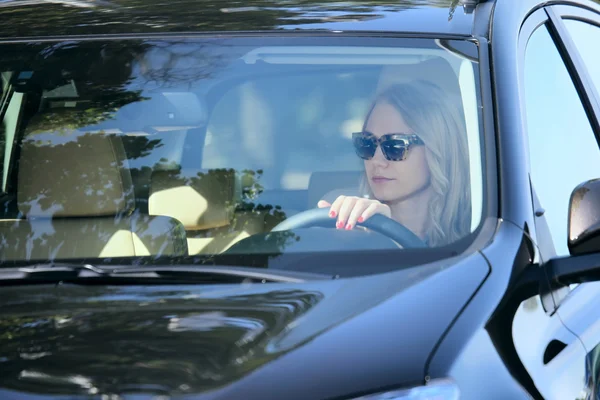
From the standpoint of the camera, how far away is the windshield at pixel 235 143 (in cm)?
298

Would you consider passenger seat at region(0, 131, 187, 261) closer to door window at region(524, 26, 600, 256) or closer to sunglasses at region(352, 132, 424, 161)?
sunglasses at region(352, 132, 424, 161)

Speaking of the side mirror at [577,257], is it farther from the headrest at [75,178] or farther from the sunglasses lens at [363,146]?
the headrest at [75,178]

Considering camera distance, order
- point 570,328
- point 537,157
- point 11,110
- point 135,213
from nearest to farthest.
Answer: point 570,328, point 537,157, point 135,213, point 11,110

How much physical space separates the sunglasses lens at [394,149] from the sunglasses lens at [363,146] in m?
0.04

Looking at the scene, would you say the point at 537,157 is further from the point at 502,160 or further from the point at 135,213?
the point at 135,213

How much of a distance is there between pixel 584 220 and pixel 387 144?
0.67 m

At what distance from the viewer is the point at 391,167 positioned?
3.18 meters

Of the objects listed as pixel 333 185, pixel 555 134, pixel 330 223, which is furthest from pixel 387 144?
pixel 555 134

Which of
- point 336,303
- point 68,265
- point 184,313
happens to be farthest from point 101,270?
point 336,303

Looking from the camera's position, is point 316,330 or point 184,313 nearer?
point 316,330

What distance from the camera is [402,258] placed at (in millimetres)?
2660

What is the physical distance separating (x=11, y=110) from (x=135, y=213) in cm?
75

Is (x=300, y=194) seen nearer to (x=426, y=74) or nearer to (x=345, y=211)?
(x=345, y=211)

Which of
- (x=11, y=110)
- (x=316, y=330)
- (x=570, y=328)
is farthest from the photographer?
(x=11, y=110)
